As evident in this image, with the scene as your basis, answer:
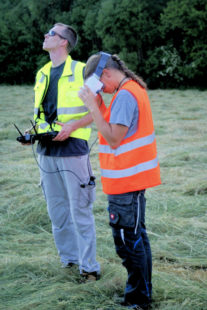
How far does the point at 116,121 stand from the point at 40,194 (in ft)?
9.32

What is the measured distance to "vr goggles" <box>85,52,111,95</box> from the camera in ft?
6.88

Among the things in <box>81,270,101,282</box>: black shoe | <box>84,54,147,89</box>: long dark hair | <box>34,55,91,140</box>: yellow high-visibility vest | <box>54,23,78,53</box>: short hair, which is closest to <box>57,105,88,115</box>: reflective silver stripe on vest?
<box>34,55,91,140</box>: yellow high-visibility vest

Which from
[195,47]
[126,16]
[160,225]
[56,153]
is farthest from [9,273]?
[126,16]

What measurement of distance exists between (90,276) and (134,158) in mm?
1067

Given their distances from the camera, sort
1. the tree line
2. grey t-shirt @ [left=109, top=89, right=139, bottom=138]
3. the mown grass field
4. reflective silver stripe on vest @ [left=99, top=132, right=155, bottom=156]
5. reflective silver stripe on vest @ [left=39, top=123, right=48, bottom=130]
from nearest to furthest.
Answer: grey t-shirt @ [left=109, top=89, right=139, bottom=138] → reflective silver stripe on vest @ [left=99, top=132, right=155, bottom=156] → the mown grass field → reflective silver stripe on vest @ [left=39, top=123, right=48, bottom=130] → the tree line

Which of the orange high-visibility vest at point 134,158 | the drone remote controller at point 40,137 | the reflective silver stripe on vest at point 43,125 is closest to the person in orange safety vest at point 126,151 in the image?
the orange high-visibility vest at point 134,158

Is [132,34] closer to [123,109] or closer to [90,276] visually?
[90,276]

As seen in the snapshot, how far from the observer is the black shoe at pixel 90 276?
2.79 metres

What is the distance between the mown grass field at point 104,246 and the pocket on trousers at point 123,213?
0.61 metres

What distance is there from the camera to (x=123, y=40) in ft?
73.4

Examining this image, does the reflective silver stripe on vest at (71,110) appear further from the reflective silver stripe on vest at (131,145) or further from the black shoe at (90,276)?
the black shoe at (90,276)

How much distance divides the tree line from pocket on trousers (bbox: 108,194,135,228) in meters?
18.8

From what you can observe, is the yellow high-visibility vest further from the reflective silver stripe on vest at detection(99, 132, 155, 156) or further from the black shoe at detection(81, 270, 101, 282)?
the black shoe at detection(81, 270, 101, 282)

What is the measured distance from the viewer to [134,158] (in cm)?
218
